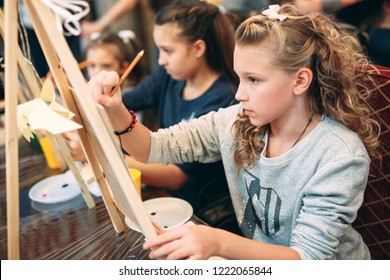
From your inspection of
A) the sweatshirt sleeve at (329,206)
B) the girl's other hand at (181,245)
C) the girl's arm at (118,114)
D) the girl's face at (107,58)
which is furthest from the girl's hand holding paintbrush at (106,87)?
the girl's face at (107,58)

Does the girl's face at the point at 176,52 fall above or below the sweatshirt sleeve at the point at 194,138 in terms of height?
above

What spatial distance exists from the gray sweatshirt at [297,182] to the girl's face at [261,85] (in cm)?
10

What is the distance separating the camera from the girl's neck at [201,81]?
4.74 ft

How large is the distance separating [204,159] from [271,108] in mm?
320

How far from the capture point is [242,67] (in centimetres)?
89

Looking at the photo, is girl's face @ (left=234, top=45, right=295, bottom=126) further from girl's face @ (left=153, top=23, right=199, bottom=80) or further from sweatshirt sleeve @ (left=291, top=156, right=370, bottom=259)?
girl's face @ (left=153, top=23, right=199, bottom=80)

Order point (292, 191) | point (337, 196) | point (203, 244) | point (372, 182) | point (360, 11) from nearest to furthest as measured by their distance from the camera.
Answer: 1. point (203, 244)
2. point (337, 196)
3. point (292, 191)
4. point (372, 182)
5. point (360, 11)

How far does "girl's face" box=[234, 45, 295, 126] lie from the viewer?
2.86 feet

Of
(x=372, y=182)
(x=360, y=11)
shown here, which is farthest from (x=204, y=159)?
(x=360, y=11)

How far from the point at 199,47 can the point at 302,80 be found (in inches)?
24.3

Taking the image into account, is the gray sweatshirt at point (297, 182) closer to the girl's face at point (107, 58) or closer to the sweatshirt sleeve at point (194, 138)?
the sweatshirt sleeve at point (194, 138)

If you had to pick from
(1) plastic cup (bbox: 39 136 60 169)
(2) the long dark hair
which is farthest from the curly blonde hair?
(1) plastic cup (bbox: 39 136 60 169)

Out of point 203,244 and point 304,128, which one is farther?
point 304,128
